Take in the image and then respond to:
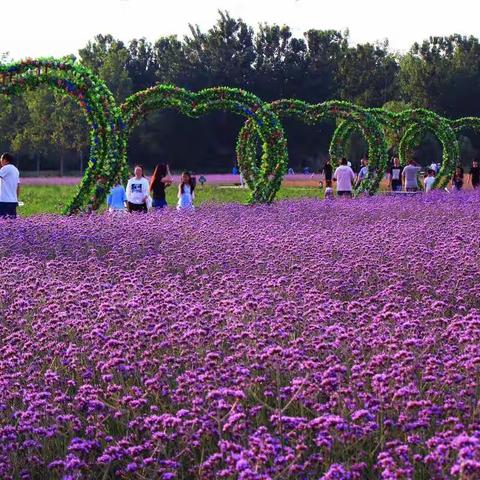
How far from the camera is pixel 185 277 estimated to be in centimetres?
877

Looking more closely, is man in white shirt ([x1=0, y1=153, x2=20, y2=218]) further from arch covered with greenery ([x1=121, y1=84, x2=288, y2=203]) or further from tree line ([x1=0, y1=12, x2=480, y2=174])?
tree line ([x1=0, y1=12, x2=480, y2=174])

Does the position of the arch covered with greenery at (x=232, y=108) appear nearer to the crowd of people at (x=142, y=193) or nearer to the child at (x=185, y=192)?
the crowd of people at (x=142, y=193)

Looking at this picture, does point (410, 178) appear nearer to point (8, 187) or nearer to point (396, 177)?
point (396, 177)

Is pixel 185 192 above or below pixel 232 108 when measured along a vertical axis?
below

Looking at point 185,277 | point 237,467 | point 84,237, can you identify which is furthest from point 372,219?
point 237,467

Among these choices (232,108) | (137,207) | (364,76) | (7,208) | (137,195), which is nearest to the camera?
(7,208)

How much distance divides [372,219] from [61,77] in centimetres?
716

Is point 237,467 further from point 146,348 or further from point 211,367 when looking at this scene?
point 146,348

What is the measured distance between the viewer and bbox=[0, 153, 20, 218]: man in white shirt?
48.8 feet

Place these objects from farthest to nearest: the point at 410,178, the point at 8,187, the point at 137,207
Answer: the point at 410,178 → the point at 137,207 → the point at 8,187

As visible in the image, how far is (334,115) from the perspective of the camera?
28.5 meters

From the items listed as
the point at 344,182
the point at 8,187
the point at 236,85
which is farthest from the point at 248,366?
the point at 236,85

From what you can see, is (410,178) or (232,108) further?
(410,178)

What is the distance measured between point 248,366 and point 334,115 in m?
24.3
